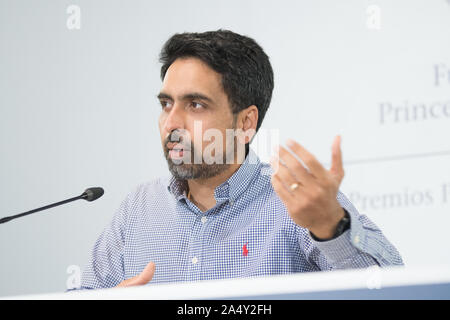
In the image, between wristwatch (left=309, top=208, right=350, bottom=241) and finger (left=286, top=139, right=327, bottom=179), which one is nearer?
finger (left=286, top=139, right=327, bottom=179)

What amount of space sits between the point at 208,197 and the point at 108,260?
34 cm

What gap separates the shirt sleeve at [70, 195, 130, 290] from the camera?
1.85 metres

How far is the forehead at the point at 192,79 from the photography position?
1.85 m

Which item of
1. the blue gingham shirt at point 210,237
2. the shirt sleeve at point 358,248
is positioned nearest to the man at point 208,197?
the blue gingham shirt at point 210,237

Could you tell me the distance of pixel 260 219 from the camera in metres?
1.75

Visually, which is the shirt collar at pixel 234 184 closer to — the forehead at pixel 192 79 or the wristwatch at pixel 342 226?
the forehead at pixel 192 79

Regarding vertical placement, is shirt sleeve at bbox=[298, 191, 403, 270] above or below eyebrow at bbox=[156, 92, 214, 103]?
below

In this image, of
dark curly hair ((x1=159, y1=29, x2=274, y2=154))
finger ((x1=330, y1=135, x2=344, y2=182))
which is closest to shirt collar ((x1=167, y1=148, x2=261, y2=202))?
dark curly hair ((x1=159, y1=29, x2=274, y2=154))

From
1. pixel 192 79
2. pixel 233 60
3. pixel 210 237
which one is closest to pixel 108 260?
pixel 210 237

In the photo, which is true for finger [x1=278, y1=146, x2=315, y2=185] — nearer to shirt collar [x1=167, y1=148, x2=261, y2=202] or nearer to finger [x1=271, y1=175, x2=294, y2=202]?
finger [x1=271, y1=175, x2=294, y2=202]
